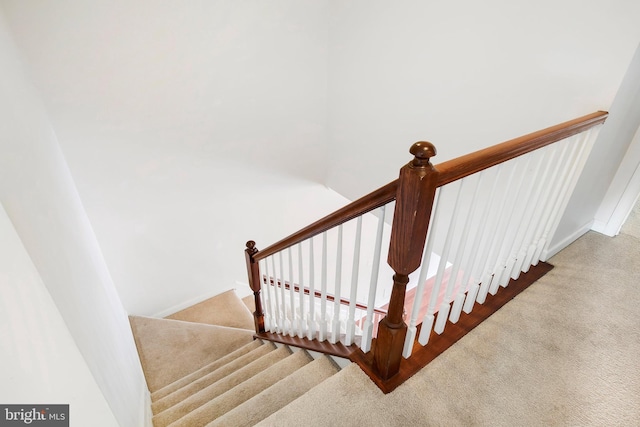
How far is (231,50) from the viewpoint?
2844mm

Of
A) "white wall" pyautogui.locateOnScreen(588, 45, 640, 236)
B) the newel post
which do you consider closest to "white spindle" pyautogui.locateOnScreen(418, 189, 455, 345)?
the newel post

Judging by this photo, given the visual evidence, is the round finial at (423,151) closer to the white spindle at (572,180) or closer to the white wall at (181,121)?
the white spindle at (572,180)

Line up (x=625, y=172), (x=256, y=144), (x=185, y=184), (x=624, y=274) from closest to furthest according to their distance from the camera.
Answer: (x=624, y=274), (x=625, y=172), (x=185, y=184), (x=256, y=144)

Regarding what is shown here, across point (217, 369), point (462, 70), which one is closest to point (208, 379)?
point (217, 369)

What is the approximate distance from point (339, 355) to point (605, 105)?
175 centimetres

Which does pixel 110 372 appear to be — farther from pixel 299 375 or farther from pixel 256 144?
pixel 256 144

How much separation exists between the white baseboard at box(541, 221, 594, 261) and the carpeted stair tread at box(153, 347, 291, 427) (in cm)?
169

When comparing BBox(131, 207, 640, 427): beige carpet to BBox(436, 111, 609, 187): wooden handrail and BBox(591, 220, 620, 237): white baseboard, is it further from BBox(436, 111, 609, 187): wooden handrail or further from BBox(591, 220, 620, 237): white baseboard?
BBox(436, 111, 609, 187): wooden handrail

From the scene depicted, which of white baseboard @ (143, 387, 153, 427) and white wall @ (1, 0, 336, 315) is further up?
white wall @ (1, 0, 336, 315)

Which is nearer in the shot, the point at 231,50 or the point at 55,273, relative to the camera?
the point at 55,273

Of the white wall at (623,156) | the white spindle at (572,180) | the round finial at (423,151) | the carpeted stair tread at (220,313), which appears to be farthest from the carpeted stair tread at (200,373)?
the white wall at (623,156)

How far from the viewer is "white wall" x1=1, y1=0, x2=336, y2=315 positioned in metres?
2.32

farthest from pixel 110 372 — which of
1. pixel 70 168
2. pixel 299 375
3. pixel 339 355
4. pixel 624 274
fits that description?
pixel 624 274

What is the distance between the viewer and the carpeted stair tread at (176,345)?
2852mm
